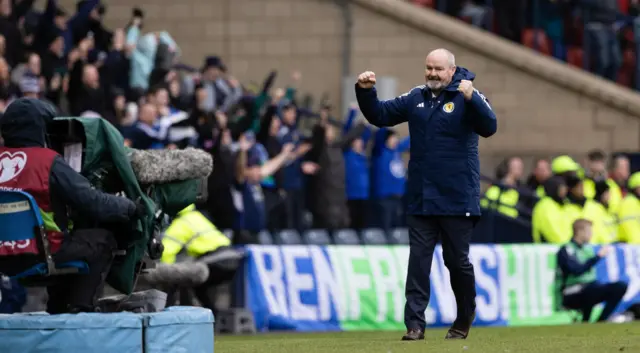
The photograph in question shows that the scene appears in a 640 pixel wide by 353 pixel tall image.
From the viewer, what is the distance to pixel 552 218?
20.5 m

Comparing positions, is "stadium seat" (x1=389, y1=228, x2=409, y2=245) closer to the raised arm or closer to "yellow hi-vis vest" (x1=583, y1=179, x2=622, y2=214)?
"yellow hi-vis vest" (x1=583, y1=179, x2=622, y2=214)

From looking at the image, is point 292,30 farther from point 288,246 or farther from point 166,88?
point 288,246

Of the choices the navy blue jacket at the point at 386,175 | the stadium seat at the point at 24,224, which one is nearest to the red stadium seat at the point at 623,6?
the navy blue jacket at the point at 386,175

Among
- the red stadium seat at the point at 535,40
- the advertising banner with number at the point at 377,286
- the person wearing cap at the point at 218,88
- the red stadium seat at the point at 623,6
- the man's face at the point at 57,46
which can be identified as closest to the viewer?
the advertising banner with number at the point at 377,286

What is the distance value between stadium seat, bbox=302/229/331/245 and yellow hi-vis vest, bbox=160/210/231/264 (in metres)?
2.45

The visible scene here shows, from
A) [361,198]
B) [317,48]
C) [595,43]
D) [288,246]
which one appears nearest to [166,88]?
[361,198]

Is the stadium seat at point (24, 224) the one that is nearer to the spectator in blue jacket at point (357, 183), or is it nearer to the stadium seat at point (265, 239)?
the stadium seat at point (265, 239)

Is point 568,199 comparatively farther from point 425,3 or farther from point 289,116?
point 425,3

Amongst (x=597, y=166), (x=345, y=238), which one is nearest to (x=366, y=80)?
(x=345, y=238)

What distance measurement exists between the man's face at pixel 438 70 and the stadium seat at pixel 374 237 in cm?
786

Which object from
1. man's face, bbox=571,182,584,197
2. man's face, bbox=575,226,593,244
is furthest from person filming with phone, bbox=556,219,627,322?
man's face, bbox=571,182,584,197

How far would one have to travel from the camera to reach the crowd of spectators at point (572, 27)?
29656mm

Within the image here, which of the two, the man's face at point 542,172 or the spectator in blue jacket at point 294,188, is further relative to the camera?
the man's face at point 542,172

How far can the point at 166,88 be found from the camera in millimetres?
22406
